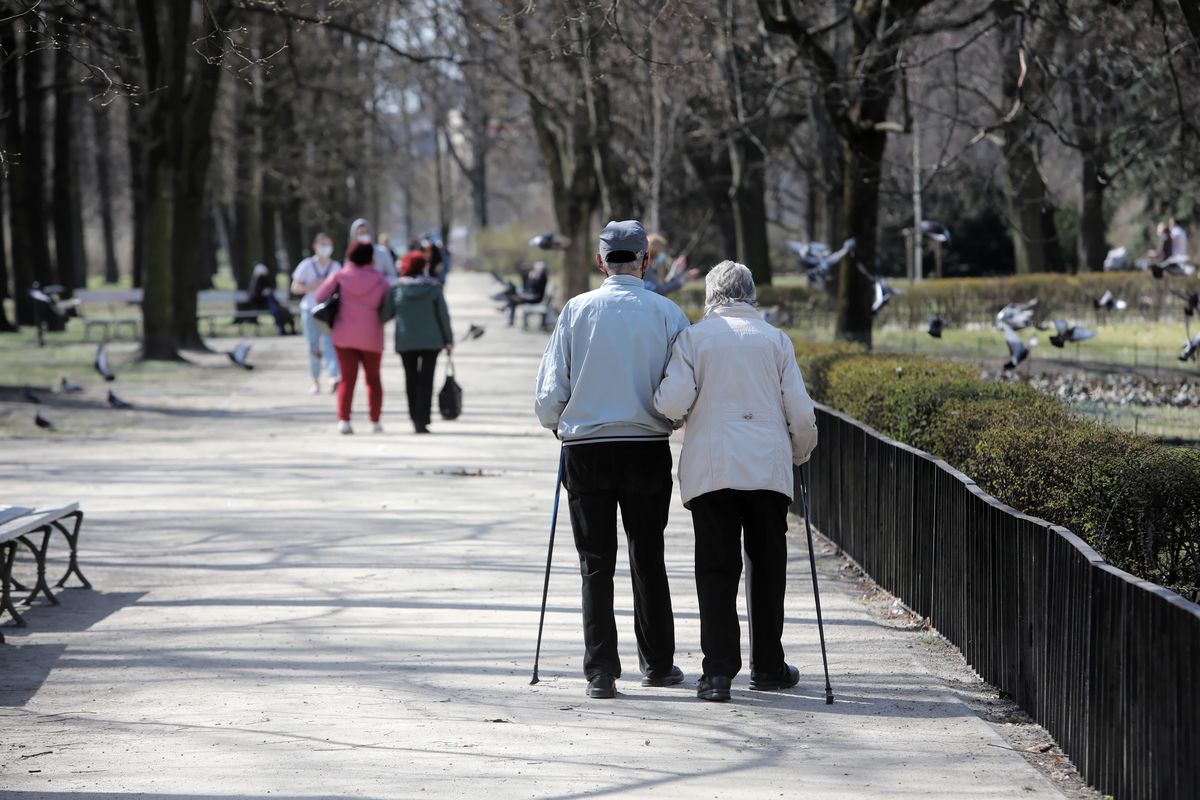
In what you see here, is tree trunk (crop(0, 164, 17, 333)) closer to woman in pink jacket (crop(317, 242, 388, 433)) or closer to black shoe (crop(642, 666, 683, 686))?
woman in pink jacket (crop(317, 242, 388, 433))

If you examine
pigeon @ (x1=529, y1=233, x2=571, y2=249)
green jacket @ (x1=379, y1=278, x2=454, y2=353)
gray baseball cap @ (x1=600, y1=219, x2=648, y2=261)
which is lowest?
green jacket @ (x1=379, y1=278, x2=454, y2=353)

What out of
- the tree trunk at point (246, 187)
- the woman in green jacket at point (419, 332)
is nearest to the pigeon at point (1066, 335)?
the woman in green jacket at point (419, 332)

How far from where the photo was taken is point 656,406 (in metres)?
6.74

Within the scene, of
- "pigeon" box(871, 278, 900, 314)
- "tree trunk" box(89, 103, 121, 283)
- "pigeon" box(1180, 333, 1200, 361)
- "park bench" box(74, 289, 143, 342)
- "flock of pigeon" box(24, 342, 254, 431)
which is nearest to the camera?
"pigeon" box(1180, 333, 1200, 361)

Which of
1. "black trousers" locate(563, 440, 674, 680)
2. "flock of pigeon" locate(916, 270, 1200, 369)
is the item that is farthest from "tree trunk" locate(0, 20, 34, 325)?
"black trousers" locate(563, 440, 674, 680)

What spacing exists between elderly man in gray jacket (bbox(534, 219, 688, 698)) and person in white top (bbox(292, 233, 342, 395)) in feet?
42.4

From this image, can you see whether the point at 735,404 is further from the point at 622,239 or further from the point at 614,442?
the point at 622,239

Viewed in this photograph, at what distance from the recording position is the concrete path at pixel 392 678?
564 centimetres

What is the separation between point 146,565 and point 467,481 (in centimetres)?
383

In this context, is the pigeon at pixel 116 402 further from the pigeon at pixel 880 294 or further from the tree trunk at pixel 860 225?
the pigeon at pixel 880 294

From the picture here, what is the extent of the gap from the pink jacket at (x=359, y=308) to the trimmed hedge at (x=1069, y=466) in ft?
24.5

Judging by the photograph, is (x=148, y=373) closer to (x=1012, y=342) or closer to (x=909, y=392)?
(x=1012, y=342)

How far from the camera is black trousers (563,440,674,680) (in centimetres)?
685

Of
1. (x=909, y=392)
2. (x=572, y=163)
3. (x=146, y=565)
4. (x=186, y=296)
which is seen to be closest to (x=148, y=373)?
(x=186, y=296)
